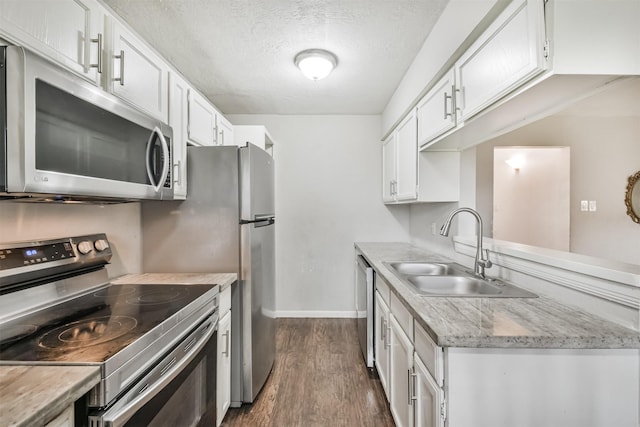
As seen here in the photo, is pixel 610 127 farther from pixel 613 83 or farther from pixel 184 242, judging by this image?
pixel 184 242

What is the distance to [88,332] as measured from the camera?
3.34ft

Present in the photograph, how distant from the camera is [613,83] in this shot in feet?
3.58

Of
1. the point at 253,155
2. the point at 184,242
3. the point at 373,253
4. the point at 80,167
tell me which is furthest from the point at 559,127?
the point at 80,167

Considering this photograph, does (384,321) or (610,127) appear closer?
(384,321)

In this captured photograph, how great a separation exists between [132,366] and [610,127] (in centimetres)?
383

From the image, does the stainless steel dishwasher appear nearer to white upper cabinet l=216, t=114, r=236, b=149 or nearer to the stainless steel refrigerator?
the stainless steel refrigerator

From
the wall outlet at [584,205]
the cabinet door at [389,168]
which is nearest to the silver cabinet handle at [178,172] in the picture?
the cabinet door at [389,168]

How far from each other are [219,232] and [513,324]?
1617 mm

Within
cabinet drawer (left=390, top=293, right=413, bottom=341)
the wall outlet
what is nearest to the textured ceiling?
cabinet drawer (left=390, top=293, right=413, bottom=341)

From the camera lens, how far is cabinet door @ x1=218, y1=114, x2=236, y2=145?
101 inches

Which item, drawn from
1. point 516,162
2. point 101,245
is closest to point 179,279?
point 101,245

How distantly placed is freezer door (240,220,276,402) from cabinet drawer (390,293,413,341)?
91cm

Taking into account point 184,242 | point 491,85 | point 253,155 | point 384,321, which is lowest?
point 384,321

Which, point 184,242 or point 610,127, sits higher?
point 610,127
